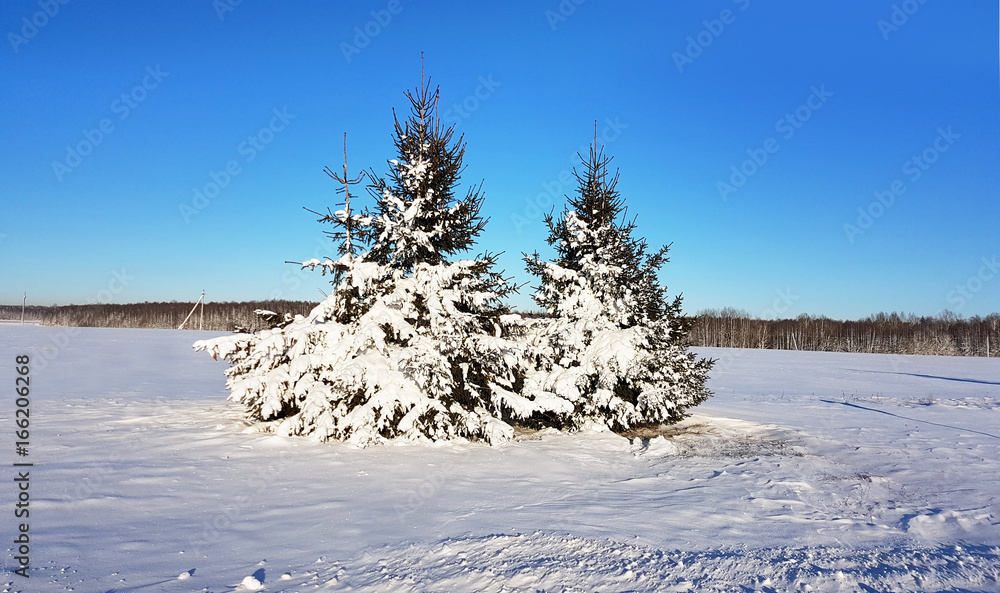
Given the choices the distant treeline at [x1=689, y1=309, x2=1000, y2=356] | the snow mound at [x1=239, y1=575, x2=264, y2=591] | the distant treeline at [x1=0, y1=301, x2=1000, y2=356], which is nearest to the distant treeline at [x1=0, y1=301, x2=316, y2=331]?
the distant treeline at [x1=0, y1=301, x2=1000, y2=356]

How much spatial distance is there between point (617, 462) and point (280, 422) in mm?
6783

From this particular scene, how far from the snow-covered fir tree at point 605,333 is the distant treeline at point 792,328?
169 feet

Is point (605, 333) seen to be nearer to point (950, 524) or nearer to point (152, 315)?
point (950, 524)

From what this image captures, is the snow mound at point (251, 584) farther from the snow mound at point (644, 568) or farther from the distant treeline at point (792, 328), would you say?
the distant treeline at point (792, 328)

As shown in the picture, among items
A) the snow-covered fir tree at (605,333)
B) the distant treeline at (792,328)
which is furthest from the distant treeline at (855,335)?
the snow-covered fir tree at (605,333)

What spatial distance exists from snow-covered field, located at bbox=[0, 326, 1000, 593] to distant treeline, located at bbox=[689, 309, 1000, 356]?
6329cm

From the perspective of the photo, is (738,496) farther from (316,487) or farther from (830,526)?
(316,487)

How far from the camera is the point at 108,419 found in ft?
39.0

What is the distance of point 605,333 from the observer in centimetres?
1259

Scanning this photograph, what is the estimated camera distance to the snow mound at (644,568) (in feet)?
15.2

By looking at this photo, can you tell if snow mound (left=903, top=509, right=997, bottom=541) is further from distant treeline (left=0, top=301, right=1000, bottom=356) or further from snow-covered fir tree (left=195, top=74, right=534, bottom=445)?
distant treeline (left=0, top=301, right=1000, bottom=356)

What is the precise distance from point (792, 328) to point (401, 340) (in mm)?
98483

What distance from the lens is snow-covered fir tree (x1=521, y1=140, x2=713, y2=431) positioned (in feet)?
40.1

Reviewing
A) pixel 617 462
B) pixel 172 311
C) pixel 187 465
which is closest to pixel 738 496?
pixel 617 462
